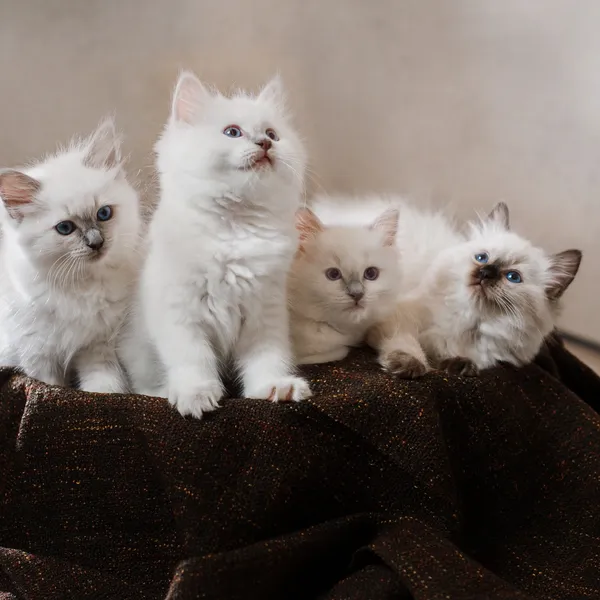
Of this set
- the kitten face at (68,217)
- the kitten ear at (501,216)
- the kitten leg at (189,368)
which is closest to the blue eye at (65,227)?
the kitten face at (68,217)

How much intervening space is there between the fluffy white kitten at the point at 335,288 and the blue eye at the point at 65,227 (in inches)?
17.4

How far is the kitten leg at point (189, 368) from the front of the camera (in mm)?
955

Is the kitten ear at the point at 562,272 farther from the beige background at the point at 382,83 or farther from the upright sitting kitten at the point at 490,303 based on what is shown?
the beige background at the point at 382,83

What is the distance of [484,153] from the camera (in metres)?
1.83

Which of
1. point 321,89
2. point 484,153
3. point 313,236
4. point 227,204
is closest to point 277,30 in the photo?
point 321,89

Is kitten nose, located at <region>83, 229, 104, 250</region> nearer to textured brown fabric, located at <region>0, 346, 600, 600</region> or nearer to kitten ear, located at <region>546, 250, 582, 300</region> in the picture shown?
textured brown fabric, located at <region>0, 346, 600, 600</region>

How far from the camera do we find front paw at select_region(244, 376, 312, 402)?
986mm

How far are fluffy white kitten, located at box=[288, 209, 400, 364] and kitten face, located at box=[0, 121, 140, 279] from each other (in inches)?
14.3

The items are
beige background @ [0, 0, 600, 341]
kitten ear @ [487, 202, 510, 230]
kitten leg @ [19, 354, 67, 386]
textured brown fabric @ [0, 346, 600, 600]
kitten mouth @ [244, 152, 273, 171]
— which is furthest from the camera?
beige background @ [0, 0, 600, 341]

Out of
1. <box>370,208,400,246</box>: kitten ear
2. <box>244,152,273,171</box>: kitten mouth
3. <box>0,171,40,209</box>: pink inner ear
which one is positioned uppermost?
<box>244,152,273,171</box>: kitten mouth

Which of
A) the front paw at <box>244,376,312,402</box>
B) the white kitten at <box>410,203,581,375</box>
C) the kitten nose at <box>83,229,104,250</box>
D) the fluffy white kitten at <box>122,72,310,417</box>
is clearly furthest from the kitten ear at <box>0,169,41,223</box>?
the white kitten at <box>410,203,581,375</box>

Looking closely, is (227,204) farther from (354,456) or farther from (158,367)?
(354,456)

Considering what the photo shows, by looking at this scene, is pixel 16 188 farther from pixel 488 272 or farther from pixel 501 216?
pixel 501 216

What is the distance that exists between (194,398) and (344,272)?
44 cm
